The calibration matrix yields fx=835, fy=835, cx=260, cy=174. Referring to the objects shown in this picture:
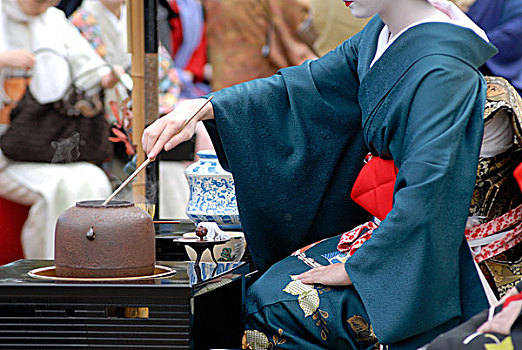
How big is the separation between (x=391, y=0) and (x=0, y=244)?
7.20 ft

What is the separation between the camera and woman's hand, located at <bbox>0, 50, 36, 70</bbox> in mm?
3510

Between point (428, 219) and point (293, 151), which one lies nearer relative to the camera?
point (428, 219)

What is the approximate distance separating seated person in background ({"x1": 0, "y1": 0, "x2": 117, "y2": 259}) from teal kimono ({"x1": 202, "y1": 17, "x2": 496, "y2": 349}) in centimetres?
141

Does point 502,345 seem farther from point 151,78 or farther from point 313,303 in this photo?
point 151,78

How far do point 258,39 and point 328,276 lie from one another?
2461mm

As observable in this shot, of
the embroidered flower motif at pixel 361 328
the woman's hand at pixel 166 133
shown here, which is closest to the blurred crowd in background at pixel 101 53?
the woman's hand at pixel 166 133

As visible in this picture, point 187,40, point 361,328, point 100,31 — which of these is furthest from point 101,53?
point 361,328

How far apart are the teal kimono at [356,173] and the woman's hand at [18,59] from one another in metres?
1.51

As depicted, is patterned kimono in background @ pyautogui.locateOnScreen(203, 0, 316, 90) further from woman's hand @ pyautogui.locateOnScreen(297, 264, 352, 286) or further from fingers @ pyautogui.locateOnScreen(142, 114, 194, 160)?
woman's hand @ pyautogui.locateOnScreen(297, 264, 352, 286)

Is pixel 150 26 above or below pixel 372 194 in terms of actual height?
above

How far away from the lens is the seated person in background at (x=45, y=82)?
353cm

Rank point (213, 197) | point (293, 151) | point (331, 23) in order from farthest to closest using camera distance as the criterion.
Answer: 1. point (331, 23)
2. point (213, 197)
3. point (293, 151)

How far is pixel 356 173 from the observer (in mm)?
2463

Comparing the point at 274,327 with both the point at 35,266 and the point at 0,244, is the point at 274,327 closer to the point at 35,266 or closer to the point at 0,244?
the point at 35,266
